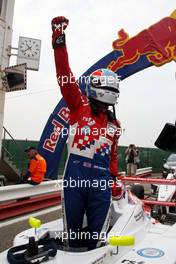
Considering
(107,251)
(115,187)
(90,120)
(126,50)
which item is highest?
(126,50)

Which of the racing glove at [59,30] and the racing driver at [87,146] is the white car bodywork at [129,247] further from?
the racing glove at [59,30]

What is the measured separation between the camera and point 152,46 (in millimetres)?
12008

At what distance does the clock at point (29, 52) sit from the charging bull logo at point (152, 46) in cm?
263

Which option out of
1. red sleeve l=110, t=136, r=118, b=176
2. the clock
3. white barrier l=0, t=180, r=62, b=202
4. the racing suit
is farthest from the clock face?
the racing suit

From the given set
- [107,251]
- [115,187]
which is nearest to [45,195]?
[115,187]

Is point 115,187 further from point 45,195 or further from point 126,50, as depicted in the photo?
point 126,50

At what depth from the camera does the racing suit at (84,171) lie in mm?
2840

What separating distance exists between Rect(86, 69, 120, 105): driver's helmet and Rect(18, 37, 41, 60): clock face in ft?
26.9

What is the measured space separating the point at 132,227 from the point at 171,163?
10.4m

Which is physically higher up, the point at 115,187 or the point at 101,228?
the point at 115,187

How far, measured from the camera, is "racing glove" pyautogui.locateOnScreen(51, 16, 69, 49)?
277cm

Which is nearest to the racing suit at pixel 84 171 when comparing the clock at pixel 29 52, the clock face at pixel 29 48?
the clock at pixel 29 52

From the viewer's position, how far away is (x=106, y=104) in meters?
3.01

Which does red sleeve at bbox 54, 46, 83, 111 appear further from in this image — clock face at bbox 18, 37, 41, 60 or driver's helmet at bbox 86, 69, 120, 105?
clock face at bbox 18, 37, 41, 60
